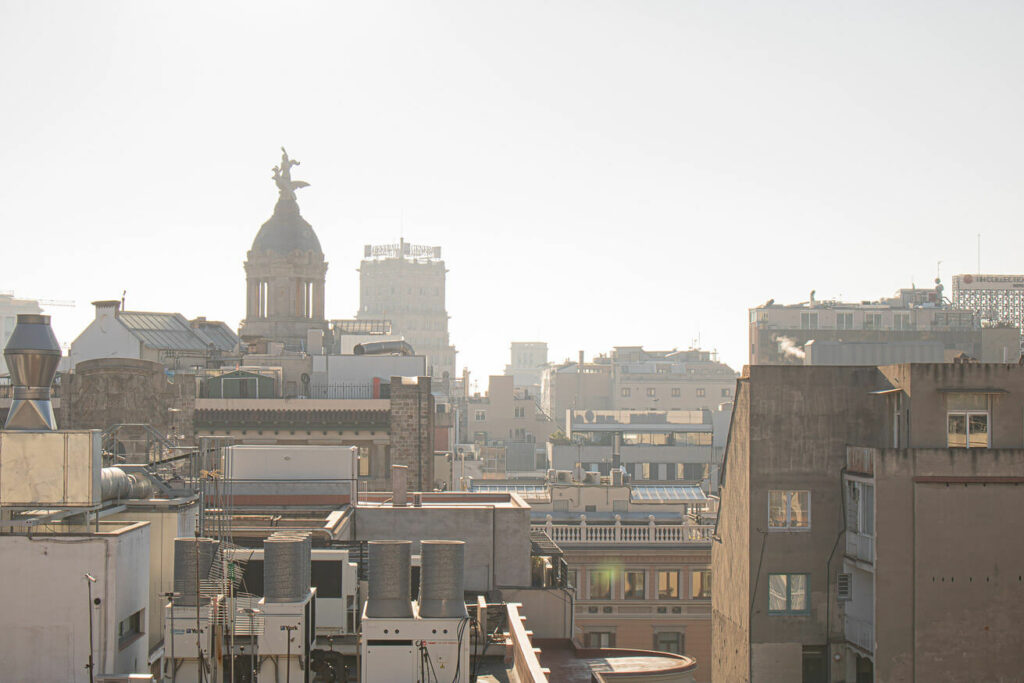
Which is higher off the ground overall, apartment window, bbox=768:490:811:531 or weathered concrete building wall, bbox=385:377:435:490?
weathered concrete building wall, bbox=385:377:435:490

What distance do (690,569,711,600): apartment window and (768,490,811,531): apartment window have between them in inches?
484

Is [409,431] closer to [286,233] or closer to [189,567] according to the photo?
[189,567]

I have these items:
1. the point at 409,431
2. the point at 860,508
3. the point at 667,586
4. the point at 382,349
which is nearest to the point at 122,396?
the point at 409,431

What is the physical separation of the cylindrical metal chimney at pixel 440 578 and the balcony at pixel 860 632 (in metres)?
15.2

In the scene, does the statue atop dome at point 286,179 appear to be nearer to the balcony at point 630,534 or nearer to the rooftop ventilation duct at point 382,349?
the rooftop ventilation duct at point 382,349

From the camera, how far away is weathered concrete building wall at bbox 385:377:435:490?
46844 millimetres

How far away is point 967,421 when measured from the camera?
31.0 meters

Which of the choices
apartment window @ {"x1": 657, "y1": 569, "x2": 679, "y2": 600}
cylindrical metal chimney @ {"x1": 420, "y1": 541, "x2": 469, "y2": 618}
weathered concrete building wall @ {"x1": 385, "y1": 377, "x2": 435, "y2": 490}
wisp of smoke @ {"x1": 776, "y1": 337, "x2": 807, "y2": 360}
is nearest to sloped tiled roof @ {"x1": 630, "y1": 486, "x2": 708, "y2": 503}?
apartment window @ {"x1": 657, "y1": 569, "x2": 679, "y2": 600}

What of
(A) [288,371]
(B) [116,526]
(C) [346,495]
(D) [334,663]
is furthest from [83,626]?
(A) [288,371]

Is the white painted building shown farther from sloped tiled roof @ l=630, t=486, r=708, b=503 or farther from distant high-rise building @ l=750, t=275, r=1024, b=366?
distant high-rise building @ l=750, t=275, r=1024, b=366

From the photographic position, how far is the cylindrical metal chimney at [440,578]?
763 inches

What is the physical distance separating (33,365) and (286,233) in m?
52.5

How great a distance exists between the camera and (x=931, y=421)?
30.7 meters

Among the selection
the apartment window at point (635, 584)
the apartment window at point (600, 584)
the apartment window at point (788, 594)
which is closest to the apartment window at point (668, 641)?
the apartment window at point (635, 584)
